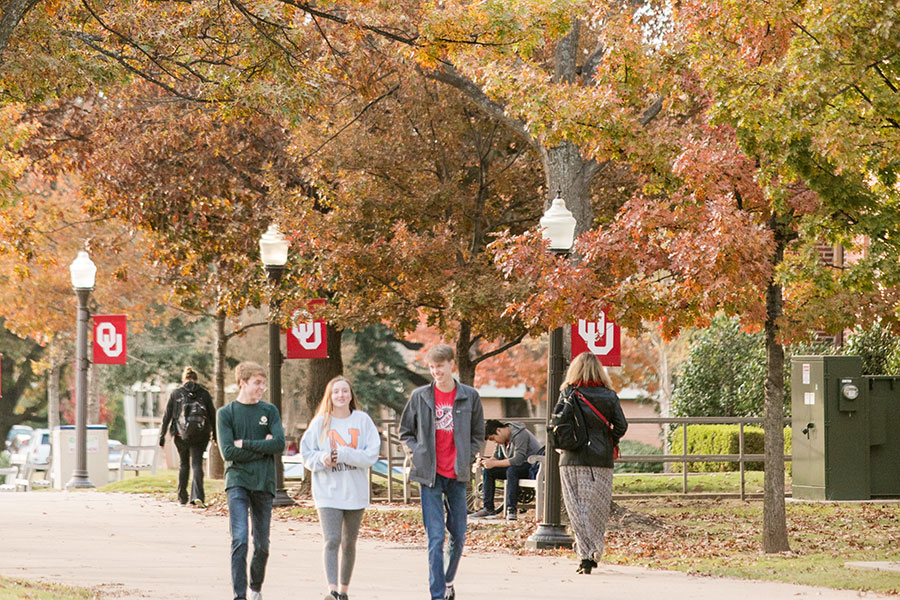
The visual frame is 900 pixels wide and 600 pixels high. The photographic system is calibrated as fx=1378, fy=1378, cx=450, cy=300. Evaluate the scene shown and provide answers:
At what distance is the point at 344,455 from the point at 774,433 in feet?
18.7

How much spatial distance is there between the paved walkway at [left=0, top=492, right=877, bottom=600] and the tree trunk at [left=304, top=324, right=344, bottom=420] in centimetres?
658

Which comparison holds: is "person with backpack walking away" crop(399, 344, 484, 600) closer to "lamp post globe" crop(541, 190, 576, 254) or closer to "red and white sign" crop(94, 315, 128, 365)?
"lamp post globe" crop(541, 190, 576, 254)

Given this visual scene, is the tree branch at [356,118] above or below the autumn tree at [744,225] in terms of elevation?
above

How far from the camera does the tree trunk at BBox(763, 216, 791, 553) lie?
42.3 ft

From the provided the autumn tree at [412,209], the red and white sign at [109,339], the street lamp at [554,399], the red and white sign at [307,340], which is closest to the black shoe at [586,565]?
the street lamp at [554,399]

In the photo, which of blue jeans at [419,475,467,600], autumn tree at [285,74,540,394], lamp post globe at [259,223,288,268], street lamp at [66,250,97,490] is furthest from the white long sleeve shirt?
street lamp at [66,250,97,490]

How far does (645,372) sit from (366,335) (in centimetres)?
→ 1083

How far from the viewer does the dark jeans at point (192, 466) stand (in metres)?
18.5

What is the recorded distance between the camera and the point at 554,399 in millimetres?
13945

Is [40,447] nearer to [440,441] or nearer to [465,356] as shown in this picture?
[465,356]

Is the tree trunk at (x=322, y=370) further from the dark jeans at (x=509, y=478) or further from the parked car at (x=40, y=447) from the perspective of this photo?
the parked car at (x=40, y=447)

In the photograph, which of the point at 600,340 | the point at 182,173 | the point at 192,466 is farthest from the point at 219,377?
the point at 600,340

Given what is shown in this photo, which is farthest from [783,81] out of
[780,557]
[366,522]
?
[366,522]

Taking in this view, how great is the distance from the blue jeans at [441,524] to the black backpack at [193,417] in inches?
362
